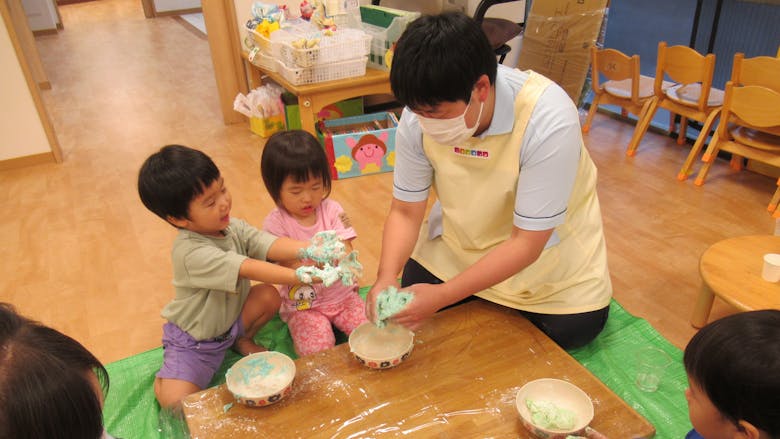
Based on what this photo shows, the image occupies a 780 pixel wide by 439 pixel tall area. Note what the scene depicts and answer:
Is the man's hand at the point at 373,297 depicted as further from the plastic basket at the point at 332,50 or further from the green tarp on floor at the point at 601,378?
the plastic basket at the point at 332,50

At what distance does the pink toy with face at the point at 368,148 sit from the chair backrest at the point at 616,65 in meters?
1.51

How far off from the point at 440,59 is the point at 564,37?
3021mm

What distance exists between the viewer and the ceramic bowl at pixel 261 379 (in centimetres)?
117

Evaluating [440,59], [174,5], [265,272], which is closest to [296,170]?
[265,272]

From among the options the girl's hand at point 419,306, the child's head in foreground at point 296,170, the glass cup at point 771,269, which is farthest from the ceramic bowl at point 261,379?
the glass cup at point 771,269

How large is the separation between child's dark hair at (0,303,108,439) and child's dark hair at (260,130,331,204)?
889 mm

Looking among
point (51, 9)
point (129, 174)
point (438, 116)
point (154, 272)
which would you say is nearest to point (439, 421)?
point (438, 116)

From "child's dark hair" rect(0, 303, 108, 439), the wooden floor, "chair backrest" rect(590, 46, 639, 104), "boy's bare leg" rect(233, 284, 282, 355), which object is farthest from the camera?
"chair backrest" rect(590, 46, 639, 104)

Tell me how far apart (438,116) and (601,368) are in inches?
41.0

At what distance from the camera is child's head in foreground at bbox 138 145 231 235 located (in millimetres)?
1408

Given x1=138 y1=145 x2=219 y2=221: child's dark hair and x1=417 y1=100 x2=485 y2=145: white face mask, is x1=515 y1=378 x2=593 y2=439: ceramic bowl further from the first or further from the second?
x1=138 y1=145 x2=219 y2=221: child's dark hair

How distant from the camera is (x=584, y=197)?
1.60 m

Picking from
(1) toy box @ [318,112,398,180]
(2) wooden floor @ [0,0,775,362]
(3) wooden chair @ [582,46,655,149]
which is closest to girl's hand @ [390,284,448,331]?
(2) wooden floor @ [0,0,775,362]

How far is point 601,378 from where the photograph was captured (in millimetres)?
1729
